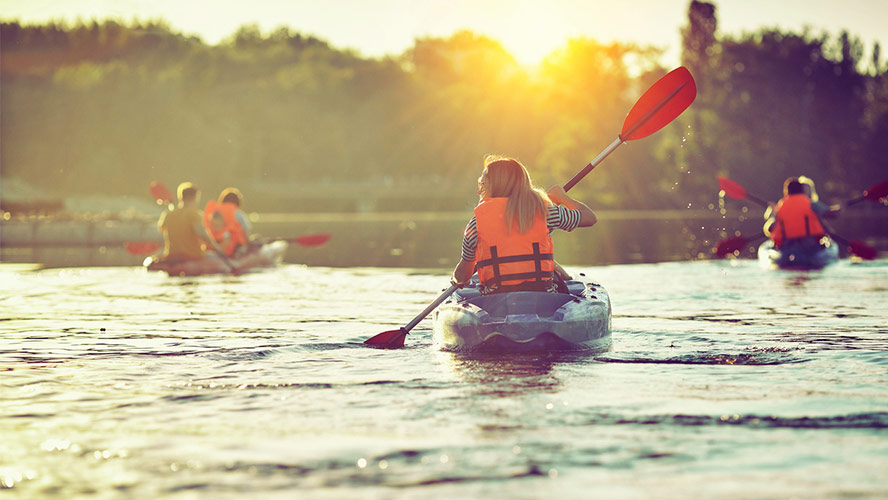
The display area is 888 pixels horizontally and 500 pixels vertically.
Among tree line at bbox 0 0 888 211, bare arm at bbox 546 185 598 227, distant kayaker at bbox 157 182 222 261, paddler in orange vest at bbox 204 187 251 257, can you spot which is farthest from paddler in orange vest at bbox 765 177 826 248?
tree line at bbox 0 0 888 211

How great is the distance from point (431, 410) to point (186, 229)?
1171 cm

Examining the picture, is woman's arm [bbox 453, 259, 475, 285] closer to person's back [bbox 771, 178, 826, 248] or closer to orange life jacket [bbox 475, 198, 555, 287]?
orange life jacket [bbox 475, 198, 555, 287]

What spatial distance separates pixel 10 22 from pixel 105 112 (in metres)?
28.0

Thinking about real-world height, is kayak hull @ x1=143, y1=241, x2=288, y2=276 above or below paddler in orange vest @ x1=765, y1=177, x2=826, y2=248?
below

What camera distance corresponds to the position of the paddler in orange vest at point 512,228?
8234mm

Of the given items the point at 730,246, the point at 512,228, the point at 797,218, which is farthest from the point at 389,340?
the point at 730,246

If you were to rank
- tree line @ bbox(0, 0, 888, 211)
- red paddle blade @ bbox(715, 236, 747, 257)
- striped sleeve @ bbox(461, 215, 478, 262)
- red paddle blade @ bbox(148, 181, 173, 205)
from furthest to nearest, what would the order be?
tree line @ bbox(0, 0, 888, 211) < red paddle blade @ bbox(148, 181, 173, 205) < red paddle blade @ bbox(715, 236, 747, 257) < striped sleeve @ bbox(461, 215, 478, 262)

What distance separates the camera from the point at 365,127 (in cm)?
7969

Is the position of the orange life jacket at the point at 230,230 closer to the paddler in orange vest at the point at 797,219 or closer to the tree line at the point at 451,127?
the paddler in orange vest at the point at 797,219

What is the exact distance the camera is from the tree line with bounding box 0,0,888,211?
209 ft

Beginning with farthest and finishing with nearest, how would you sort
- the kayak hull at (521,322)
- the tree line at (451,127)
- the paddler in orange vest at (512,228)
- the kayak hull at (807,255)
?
the tree line at (451,127) < the kayak hull at (807,255) < the paddler in orange vest at (512,228) < the kayak hull at (521,322)

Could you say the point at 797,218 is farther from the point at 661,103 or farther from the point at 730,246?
the point at 661,103

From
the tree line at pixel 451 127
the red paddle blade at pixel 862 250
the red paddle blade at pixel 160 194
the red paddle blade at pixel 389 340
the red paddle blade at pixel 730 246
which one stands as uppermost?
the tree line at pixel 451 127

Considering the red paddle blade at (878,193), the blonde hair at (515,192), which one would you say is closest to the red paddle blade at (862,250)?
the red paddle blade at (878,193)
